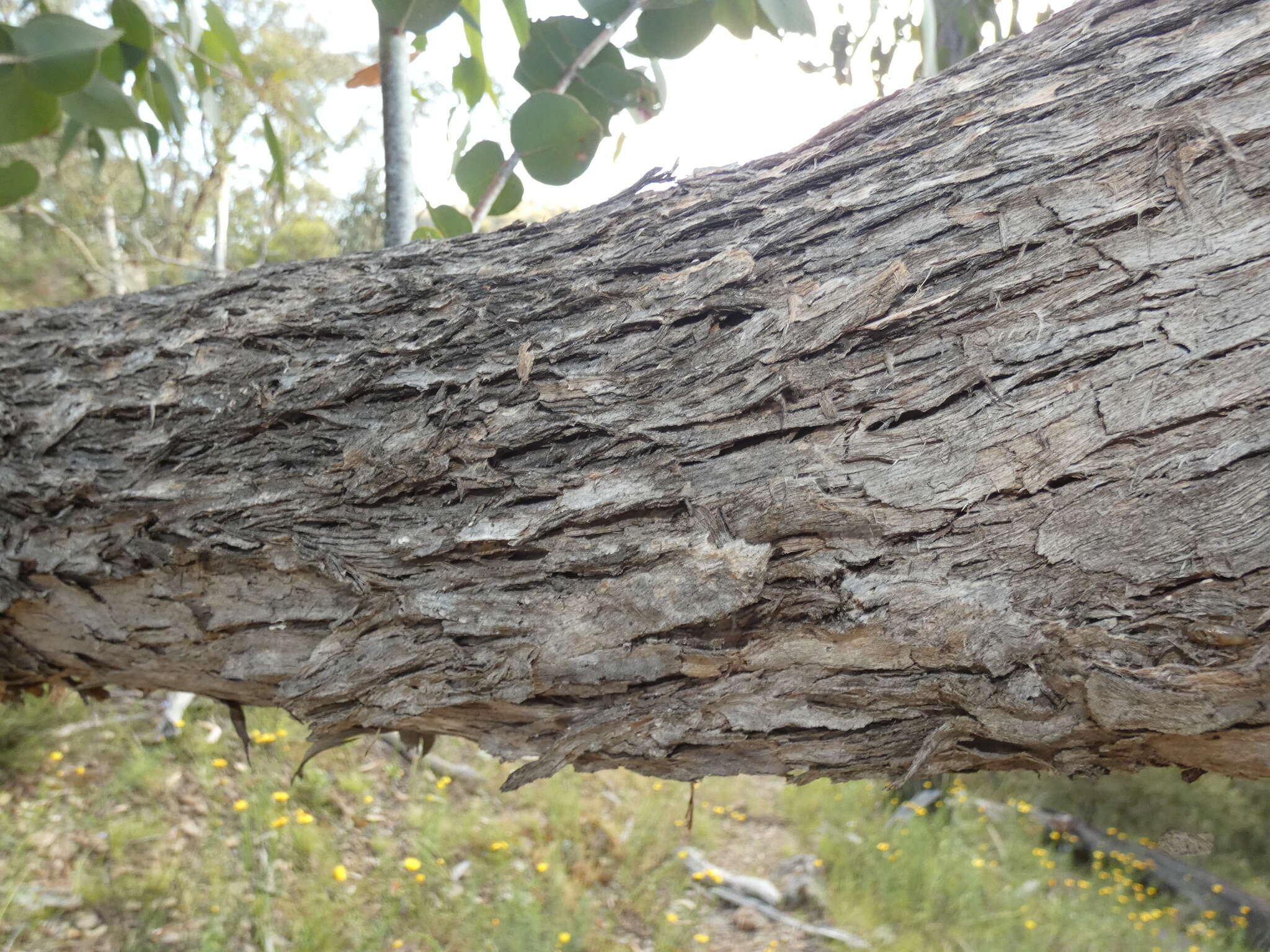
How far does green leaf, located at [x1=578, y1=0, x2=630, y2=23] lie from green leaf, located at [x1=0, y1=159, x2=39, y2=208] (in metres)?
0.94

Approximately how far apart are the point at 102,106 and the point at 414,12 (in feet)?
1.72

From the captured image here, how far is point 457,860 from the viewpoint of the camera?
109 inches

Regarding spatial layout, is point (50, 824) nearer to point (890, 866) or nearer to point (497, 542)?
point (497, 542)

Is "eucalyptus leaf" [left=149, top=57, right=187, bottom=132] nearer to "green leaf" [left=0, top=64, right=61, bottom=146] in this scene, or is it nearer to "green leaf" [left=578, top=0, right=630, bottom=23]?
"green leaf" [left=0, top=64, right=61, bottom=146]

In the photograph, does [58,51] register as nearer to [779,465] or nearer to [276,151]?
[276,151]

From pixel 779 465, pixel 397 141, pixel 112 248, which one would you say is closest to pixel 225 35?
pixel 397 141

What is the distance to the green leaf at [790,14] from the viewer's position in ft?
3.65

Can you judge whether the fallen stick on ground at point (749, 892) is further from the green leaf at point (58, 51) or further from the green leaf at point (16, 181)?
the green leaf at point (58, 51)

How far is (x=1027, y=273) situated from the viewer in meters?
0.67

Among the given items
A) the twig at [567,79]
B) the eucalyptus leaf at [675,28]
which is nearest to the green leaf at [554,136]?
the twig at [567,79]

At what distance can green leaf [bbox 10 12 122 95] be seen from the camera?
1.03 metres

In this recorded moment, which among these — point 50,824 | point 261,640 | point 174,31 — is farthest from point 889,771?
point 50,824

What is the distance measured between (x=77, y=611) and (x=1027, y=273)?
1.07 meters

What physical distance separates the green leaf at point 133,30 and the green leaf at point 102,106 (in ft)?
0.32
